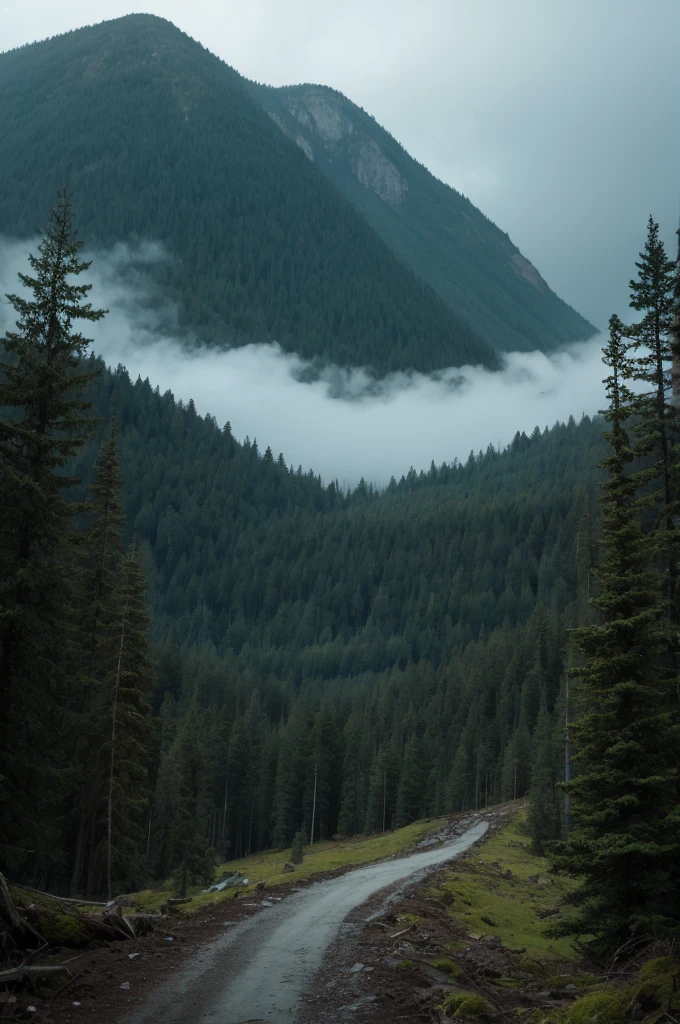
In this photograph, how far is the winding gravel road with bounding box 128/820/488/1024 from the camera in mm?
13641

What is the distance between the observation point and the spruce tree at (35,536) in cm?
2414

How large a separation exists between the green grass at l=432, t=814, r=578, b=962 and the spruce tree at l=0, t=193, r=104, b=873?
1586 cm

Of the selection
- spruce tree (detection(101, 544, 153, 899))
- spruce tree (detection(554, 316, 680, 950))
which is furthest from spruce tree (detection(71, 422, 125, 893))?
spruce tree (detection(554, 316, 680, 950))

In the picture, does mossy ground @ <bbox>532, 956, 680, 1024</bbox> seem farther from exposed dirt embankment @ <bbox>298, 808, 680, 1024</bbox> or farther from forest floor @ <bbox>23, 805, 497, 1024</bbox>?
forest floor @ <bbox>23, 805, 497, 1024</bbox>

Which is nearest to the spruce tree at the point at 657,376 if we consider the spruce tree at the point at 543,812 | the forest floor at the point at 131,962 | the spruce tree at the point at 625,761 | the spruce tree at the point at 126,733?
the spruce tree at the point at 625,761

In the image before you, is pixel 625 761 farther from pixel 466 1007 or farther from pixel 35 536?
pixel 35 536

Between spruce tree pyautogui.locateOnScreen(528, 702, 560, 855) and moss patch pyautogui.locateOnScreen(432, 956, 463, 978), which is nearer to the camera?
moss patch pyautogui.locateOnScreen(432, 956, 463, 978)

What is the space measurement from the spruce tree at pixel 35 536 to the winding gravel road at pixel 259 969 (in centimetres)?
892

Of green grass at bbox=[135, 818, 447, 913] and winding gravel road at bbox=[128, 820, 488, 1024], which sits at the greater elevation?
winding gravel road at bbox=[128, 820, 488, 1024]

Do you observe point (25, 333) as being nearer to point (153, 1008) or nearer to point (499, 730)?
point (153, 1008)

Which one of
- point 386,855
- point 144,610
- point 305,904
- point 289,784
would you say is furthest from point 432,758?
point 305,904

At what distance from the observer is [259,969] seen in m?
17.0

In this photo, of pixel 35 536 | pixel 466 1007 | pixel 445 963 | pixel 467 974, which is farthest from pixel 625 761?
pixel 35 536

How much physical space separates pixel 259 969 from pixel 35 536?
15.3m
